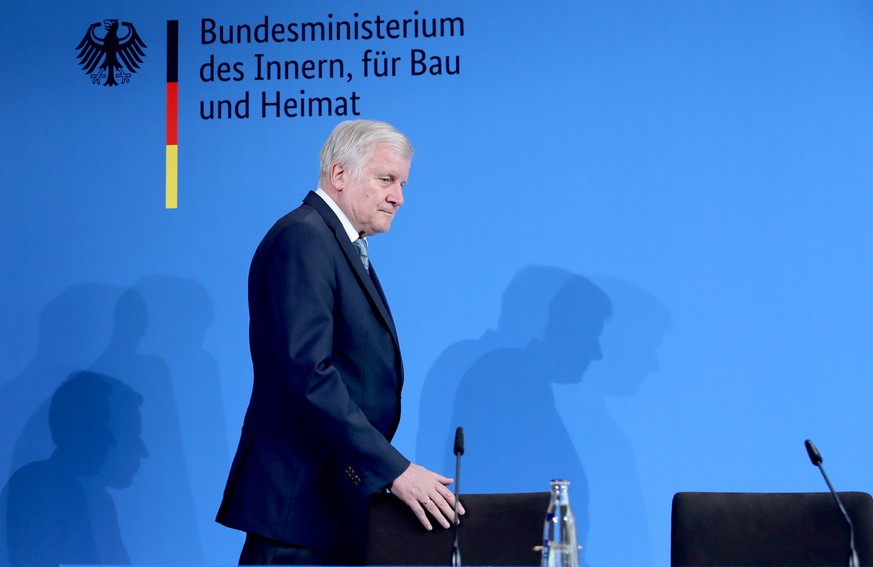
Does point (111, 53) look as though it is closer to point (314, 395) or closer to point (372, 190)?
point (372, 190)

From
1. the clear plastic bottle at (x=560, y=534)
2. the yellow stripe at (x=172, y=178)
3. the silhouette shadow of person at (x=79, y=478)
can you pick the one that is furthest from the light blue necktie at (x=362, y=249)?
the silhouette shadow of person at (x=79, y=478)

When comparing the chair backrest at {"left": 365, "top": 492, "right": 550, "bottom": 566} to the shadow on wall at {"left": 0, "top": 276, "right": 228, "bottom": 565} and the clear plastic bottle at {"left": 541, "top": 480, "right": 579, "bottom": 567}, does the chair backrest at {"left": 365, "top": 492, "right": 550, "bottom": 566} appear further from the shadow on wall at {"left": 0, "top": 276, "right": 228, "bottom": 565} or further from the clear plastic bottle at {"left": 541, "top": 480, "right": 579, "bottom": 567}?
the shadow on wall at {"left": 0, "top": 276, "right": 228, "bottom": 565}

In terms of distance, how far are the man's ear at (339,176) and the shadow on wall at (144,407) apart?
52.5 inches

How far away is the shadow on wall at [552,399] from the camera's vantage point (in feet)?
11.3

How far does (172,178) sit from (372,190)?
1.48m

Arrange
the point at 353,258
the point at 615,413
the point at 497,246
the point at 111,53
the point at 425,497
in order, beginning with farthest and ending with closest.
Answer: the point at 111,53 < the point at 497,246 < the point at 615,413 < the point at 353,258 < the point at 425,497

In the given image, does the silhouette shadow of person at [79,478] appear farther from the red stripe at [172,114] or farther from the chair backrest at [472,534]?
the chair backrest at [472,534]

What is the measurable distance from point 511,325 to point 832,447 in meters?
A: 1.13

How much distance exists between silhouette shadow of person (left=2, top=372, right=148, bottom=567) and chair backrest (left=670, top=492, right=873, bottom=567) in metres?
2.20

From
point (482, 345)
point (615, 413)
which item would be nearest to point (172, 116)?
point (482, 345)

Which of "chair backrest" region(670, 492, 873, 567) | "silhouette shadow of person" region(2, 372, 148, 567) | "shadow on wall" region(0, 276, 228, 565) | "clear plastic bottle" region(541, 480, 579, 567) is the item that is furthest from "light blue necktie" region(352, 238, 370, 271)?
"silhouette shadow of person" region(2, 372, 148, 567)

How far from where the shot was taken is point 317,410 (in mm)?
2215

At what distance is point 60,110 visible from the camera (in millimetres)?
3902

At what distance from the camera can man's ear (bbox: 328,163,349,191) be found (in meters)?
2.58
